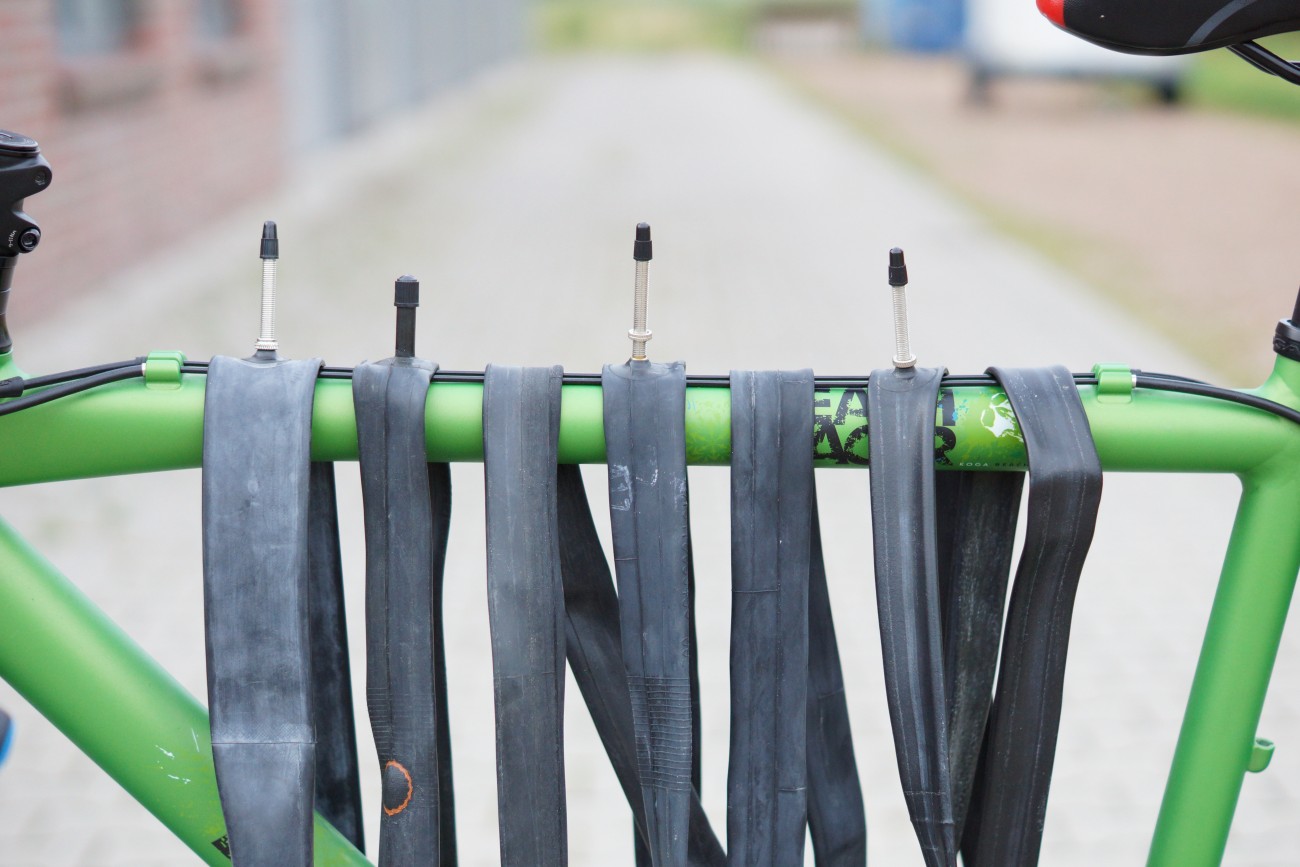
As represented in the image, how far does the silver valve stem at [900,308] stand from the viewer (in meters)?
1.05

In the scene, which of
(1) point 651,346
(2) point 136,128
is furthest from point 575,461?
(2) point 136,128

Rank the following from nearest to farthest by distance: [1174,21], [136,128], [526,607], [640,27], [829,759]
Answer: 1. [1174,21]
2. [526,607]
3. [829,759]
4. [136,128]
5. [640,27]

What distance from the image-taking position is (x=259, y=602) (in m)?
1.05

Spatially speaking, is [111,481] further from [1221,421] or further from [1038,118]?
[1038,118]

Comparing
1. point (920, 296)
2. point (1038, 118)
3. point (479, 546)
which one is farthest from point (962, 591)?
point (1038, 118)

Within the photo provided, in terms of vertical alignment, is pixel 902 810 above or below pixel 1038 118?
below

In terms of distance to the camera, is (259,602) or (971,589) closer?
(259,602)

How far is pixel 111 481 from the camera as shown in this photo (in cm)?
420

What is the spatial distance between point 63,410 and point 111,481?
3409 millimetres

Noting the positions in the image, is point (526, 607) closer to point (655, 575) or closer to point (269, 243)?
point (655, 575)

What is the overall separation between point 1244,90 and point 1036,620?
62.8 ft

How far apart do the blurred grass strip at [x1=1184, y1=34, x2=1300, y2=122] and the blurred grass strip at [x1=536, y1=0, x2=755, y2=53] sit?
20261 millimetres

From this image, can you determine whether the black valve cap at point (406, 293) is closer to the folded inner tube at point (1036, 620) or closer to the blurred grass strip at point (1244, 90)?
the folded inner tube at point (1036, 620)

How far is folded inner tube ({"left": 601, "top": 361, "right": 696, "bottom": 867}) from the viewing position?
3.44ft
